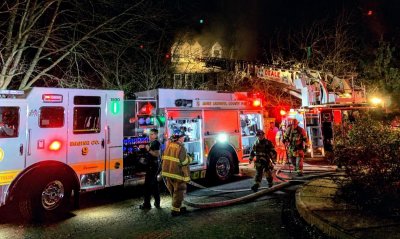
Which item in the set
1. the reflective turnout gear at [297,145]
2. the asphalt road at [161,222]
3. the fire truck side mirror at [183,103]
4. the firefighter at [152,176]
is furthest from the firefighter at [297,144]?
the firefighter at [152,176]

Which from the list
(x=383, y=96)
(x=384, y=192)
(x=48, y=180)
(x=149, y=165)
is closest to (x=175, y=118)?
(x=149, y=165)

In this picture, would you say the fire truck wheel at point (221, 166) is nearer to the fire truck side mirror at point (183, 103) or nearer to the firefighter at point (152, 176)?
the fire truck side mirror at point (183, 103)

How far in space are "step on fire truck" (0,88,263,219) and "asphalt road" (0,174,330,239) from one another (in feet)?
1.64

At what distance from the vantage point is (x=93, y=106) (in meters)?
7.50

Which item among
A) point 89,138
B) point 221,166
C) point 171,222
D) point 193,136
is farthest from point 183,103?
point 171,222

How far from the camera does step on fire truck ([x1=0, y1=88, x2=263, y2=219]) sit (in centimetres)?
646

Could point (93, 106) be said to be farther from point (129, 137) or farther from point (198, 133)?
point (198, 133)

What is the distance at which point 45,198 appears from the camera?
22.1ft

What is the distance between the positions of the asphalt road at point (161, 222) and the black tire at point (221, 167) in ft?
5.44

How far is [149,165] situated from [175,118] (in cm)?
184

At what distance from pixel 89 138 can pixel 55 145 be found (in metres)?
0.71

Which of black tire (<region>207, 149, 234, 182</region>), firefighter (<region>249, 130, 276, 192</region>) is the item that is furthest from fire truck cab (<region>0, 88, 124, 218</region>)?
firefighter (<region>249, 130, 276, 192</region>)

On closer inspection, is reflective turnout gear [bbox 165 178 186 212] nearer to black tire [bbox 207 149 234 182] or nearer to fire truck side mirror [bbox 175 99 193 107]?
fire truck side mirror [bbox 175 99 193 107]

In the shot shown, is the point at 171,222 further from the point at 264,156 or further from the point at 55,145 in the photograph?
the point at 264,156
